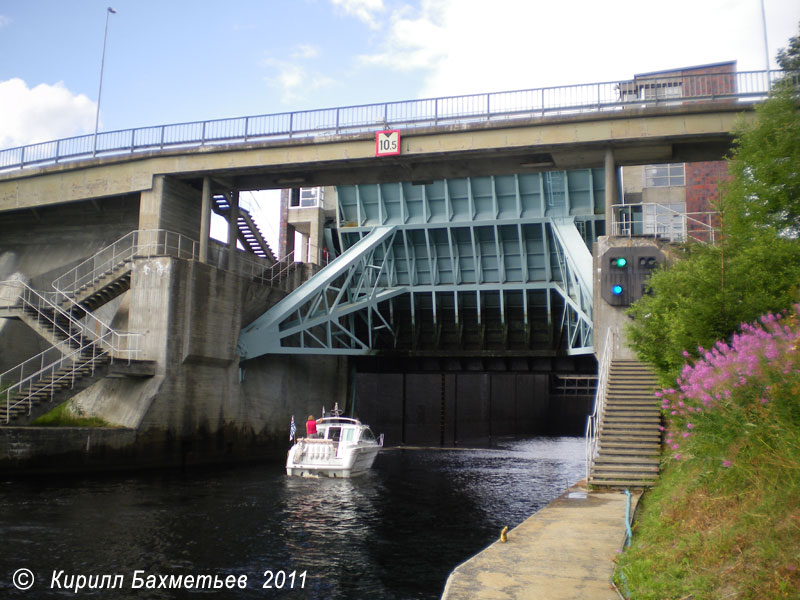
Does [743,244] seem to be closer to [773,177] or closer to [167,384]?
[773,177]

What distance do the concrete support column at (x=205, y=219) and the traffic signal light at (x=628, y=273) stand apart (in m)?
16.4

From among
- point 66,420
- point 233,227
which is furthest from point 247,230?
point 66,420

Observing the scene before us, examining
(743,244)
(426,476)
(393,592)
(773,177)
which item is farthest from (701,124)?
(393,592)

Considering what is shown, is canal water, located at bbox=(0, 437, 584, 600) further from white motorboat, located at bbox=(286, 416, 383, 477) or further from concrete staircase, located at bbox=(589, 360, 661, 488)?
concrete staircase, located at bbox=(589, 360, 661, 488)

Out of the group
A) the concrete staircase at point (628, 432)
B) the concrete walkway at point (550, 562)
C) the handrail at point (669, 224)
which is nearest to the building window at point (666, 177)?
the handrail at point (669, 224)

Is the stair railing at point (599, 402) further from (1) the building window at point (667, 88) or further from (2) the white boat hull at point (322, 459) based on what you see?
(1) the building window at point (667, 88)

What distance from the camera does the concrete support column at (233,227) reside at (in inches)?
1314

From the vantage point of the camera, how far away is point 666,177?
121ft

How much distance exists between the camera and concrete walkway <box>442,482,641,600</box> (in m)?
7.71

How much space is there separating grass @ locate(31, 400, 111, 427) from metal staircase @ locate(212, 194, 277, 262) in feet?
38.4

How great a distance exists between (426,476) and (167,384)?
10.4 metres

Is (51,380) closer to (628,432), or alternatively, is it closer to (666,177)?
(628,432)

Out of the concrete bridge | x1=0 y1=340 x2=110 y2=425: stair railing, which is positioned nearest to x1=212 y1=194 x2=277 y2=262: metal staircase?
the concrete bridge

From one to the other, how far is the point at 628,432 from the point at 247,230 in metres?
24.3
